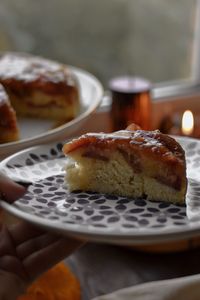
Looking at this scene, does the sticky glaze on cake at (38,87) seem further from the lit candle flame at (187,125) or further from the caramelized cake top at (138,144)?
the caramelized cake top at (138,144)

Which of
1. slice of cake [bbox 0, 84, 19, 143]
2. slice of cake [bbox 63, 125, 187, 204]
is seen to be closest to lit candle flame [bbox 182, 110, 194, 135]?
slice of cake [bbox 0, 84, 19, 143]

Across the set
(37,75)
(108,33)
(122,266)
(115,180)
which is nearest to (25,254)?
(115,180)

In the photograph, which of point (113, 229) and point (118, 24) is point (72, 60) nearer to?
point (118, 24)

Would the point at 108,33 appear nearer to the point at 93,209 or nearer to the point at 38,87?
the point at 38,87

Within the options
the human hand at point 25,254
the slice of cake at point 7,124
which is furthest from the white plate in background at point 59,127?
the human hand at point 25,254

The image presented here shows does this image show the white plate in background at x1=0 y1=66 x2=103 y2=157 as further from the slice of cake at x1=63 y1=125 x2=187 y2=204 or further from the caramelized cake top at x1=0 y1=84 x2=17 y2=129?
the slice of cake at x1=63 y1=125 x2=187 y2=204

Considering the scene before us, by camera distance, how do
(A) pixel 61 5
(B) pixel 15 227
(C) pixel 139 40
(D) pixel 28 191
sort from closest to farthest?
1. (D) pixel 28 191
2. (B) pixel 15 227
3. (A) pixel 61 5
4. (C) pixel 139 40

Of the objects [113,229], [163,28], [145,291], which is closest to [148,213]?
[113,229]
